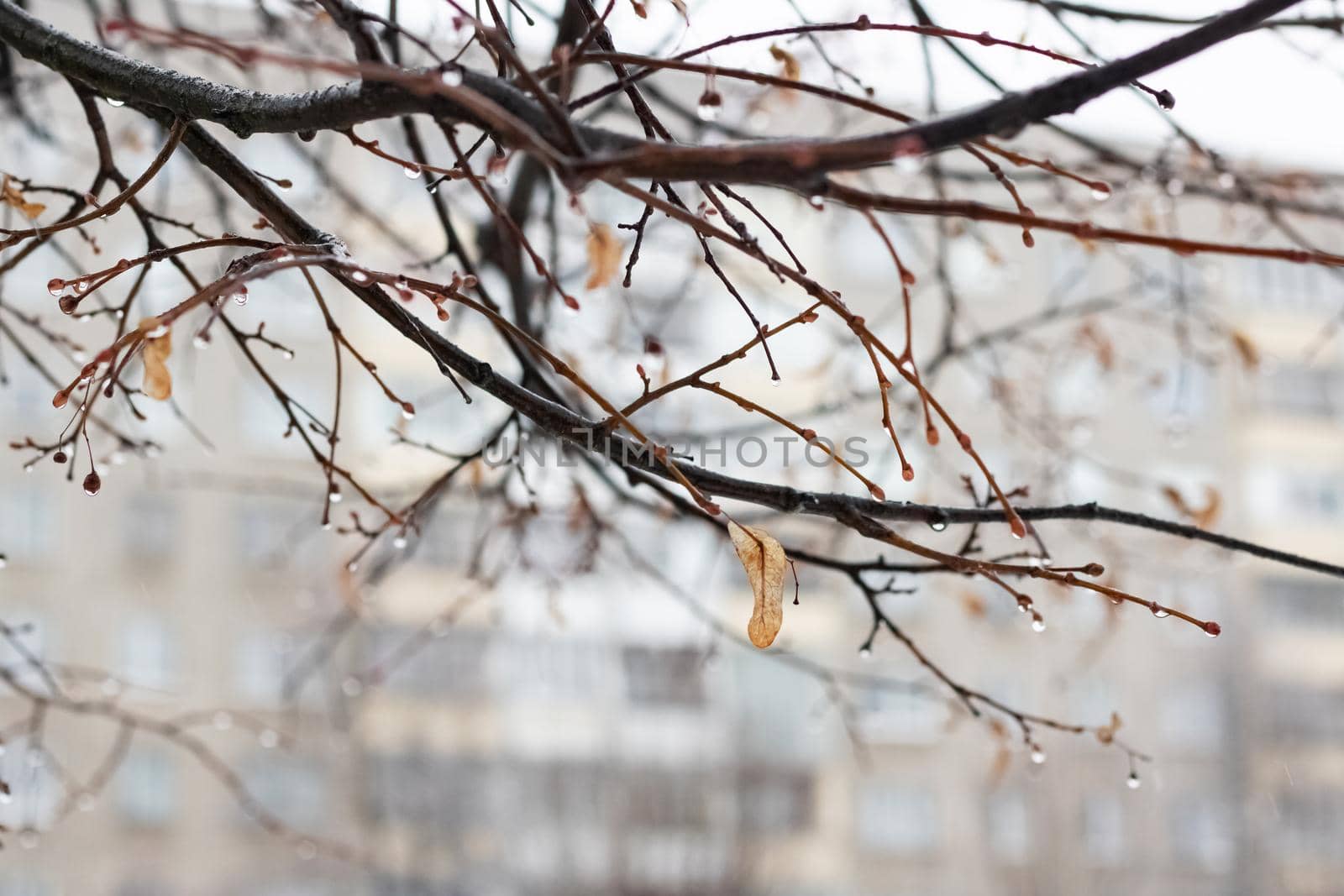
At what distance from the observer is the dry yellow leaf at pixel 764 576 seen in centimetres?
49

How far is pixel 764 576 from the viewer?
493 millimetres

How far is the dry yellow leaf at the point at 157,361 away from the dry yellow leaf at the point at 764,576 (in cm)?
23

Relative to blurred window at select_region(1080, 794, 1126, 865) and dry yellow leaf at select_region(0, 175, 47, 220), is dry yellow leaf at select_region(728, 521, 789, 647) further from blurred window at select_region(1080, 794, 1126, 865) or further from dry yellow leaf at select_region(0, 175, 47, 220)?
blurred window at select_region(1080, 794, 1126, 865)

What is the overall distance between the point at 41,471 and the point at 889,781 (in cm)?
590

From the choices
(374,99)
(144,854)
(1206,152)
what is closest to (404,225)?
(144,854)

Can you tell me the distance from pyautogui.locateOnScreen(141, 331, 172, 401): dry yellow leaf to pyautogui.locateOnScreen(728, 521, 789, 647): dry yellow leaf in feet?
0.75

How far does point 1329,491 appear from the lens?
32.2 feet

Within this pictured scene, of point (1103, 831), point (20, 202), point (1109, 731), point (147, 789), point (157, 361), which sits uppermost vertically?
point (20, 202)

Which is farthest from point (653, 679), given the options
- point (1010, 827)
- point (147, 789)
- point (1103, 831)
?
point (1103, 831)

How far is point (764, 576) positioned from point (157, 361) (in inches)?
9.6

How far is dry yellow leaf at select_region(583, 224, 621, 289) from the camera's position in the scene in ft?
1.33

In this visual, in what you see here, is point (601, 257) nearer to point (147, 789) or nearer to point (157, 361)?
point (157, 361)

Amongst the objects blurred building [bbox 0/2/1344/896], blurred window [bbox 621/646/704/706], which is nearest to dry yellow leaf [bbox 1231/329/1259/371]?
blurred building [bbox 0/2/1344/896]

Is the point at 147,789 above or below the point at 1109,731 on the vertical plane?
below
